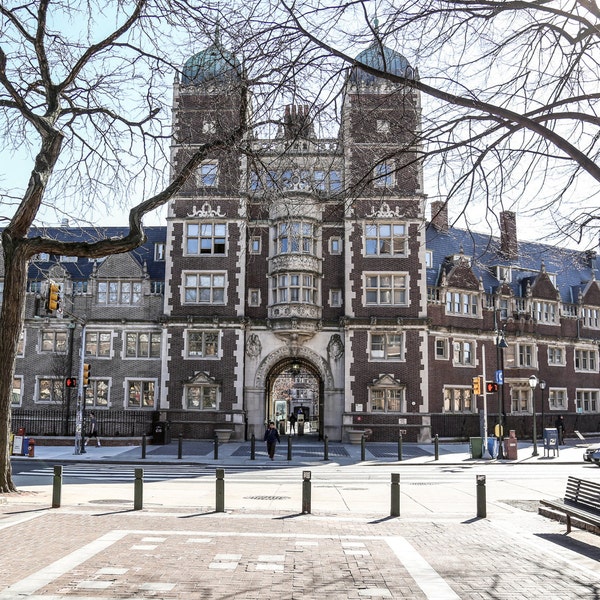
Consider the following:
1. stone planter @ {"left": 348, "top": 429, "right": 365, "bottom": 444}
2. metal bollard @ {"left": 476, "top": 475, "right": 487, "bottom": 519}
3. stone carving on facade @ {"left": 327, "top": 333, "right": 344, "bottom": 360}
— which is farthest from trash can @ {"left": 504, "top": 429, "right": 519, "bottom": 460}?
metal bollard @ {"left": 476, "top": 475, "right": 487, "bottom": 519}

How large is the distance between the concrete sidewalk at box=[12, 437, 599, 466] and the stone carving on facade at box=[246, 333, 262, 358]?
16.1ft

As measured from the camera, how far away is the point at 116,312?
1548 inches

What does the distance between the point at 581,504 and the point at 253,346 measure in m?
26.6

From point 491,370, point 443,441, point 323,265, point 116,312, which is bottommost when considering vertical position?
point 443,441

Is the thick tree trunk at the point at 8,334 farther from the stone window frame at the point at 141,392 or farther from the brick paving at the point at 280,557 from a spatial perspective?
the stone window frame at the point at 141,392

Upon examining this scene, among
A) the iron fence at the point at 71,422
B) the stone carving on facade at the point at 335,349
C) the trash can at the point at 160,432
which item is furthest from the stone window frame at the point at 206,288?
the trash can at the point at 160,432

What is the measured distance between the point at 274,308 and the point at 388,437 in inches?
368

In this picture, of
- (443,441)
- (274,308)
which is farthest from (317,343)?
(443,441)

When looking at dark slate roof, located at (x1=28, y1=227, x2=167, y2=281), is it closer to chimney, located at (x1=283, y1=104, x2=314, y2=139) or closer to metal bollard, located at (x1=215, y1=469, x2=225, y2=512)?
metal bollard, located at (x1=215, y1=469, x2=225, y2=512)

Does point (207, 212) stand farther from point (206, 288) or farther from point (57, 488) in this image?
point (57, 488)

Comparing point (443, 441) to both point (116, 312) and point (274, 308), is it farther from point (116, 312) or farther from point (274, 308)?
point (116, 312)

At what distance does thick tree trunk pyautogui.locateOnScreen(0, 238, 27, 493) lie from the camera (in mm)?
14461

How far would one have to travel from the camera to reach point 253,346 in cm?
3750

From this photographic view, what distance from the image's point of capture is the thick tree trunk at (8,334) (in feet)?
47.4
